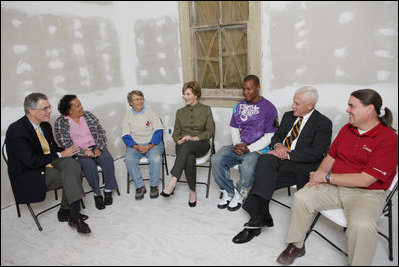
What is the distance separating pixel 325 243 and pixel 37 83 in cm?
328

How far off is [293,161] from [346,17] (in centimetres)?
Answer: 142

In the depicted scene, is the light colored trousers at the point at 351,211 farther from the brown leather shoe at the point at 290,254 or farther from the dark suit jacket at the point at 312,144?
the dark suit jacket at the point at 312,144

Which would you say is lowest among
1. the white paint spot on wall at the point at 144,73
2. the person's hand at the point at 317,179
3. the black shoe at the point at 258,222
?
the black shoe at the point at 258,222

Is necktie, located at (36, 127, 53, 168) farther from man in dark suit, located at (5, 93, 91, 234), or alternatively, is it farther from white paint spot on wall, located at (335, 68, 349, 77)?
A: white paint spot on wall, located at (335, 68, 349, 77)

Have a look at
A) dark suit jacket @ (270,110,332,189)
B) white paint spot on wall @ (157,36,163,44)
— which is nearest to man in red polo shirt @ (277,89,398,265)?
dark suit jacket @ (270,110,332,189)

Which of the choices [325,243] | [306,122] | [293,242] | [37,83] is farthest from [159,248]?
[37,83]

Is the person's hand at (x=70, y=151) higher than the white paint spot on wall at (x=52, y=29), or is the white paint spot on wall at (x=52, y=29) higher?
the white paint spot on wall at (x=52, y=29)

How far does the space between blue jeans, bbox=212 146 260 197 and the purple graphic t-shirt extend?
220mm

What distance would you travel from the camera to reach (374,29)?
2.66m

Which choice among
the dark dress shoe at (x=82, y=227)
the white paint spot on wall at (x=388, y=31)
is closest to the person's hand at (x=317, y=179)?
the white paint spot on wall at (x=388, y=31)

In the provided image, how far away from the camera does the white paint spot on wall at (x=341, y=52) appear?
284cm

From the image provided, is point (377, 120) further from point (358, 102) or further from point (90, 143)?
point (90, 143)

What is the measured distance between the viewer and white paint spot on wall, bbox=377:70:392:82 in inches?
105

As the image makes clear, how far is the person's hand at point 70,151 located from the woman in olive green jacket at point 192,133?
1004 mm
